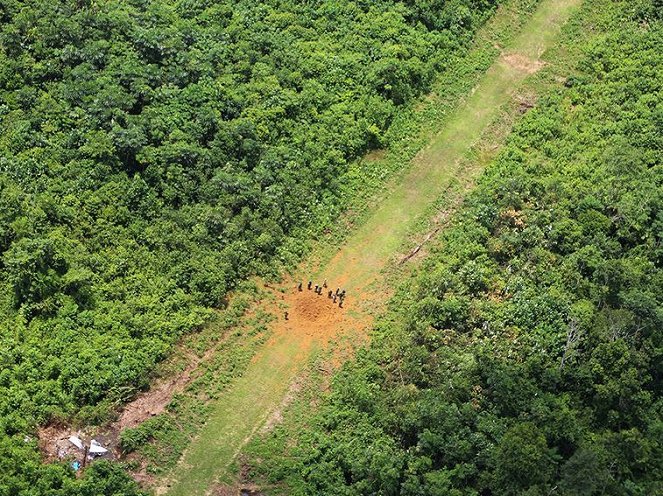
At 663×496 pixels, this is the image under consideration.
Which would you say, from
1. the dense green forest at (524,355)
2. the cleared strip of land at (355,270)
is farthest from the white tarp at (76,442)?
the dense green forest at (524,355)

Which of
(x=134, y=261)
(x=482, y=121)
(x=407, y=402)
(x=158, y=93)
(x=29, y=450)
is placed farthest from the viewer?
(x=482, y=121)

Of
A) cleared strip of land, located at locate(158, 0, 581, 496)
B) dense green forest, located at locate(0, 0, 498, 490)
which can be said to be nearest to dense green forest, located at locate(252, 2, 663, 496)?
cleared strip of land, located at locate(158, 0, 581, 496)

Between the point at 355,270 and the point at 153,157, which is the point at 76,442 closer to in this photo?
the point at 153,157

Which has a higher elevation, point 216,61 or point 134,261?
point 216,61

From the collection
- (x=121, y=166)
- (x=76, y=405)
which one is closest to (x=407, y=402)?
(x=76, y=405)

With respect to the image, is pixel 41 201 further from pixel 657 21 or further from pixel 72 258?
pixel 657 21

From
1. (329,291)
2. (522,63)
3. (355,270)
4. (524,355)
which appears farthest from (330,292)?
(522,63)

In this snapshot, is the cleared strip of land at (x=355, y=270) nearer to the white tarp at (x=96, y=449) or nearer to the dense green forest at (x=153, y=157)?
the dense green forest at (x=153, y=157)
